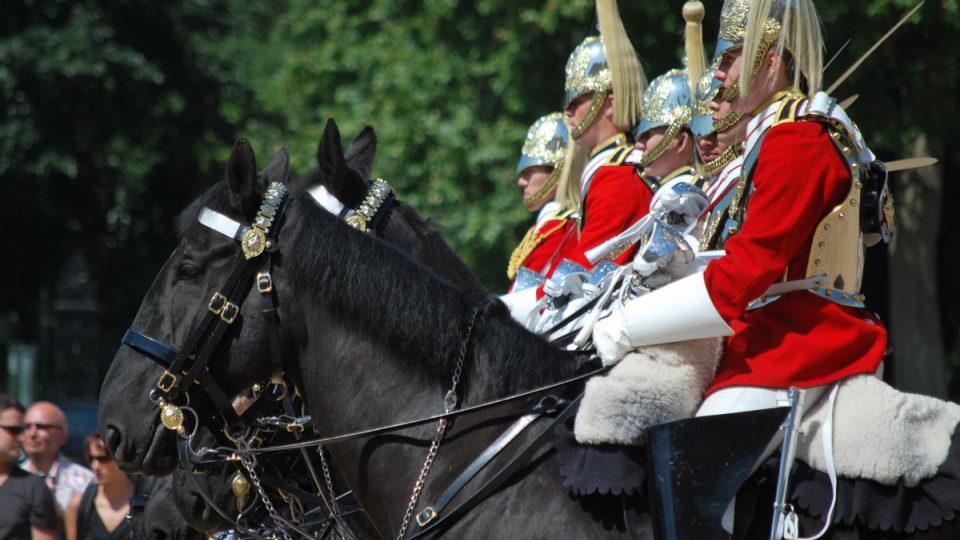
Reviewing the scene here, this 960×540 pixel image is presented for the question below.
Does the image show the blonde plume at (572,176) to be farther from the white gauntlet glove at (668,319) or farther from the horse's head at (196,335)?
the white gauntlet glove at (668,319)

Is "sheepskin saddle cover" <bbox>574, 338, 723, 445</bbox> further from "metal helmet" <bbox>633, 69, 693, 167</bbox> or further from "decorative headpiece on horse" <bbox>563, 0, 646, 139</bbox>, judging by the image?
"decorative headpiece on horse" <bbox>563, 0, 646, 139</bbox>

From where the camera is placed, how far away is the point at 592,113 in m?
6.54

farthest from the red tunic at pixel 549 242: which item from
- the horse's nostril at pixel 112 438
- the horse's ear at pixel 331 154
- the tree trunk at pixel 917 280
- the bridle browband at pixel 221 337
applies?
the tree trunk at pixel 917 280

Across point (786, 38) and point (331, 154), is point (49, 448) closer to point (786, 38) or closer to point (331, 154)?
point (331, 154)

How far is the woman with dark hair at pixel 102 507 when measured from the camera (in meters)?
8.47

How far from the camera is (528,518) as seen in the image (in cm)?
395

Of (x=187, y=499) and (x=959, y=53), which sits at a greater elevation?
(x=959, y=53)

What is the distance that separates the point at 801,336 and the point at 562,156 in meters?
4.29

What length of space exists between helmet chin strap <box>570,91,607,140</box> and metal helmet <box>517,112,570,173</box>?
58.7 inches

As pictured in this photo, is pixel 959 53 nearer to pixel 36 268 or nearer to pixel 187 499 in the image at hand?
pixel 187 499

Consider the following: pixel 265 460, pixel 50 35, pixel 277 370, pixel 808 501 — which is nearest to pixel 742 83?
pixel 808 501

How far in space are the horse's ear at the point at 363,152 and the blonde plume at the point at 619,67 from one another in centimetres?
126

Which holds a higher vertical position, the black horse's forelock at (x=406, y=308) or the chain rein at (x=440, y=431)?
the black horse's forelock at (x=406, y=308)

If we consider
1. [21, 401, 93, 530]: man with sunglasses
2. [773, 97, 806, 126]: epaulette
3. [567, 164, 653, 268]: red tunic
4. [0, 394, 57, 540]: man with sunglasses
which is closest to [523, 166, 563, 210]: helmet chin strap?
[567, 164, 653, 268]: red tunic
